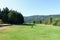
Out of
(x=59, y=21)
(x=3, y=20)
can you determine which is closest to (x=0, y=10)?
(x=3, y=20)

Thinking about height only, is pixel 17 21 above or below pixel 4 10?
below

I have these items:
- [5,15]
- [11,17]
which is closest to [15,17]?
[11,17]

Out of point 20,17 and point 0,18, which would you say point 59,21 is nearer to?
point 20,17

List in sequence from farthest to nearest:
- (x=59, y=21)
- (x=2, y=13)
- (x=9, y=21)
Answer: (x=2, y=13) → (x=9, y=21) → (x=59, y=21)

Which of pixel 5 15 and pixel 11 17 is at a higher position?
pixel 5 15

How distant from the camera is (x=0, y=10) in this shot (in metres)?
84.7

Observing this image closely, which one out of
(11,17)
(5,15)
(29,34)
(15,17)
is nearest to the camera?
(29,34)

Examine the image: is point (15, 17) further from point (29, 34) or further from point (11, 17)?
point (29, 34)

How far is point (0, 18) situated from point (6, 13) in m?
5.15

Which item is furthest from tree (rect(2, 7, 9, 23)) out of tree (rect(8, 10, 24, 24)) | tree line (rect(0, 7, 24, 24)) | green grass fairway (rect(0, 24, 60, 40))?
green grass fairway (rect(0, 24, 60, 40))

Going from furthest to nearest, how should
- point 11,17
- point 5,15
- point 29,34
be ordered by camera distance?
1. point 5,15
2. point 11,17
3. point 29,34

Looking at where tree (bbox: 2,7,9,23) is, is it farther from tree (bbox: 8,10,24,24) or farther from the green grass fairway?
the green grass fairway

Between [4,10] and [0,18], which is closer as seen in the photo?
[0,18]

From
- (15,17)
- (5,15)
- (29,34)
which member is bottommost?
(29,34)
